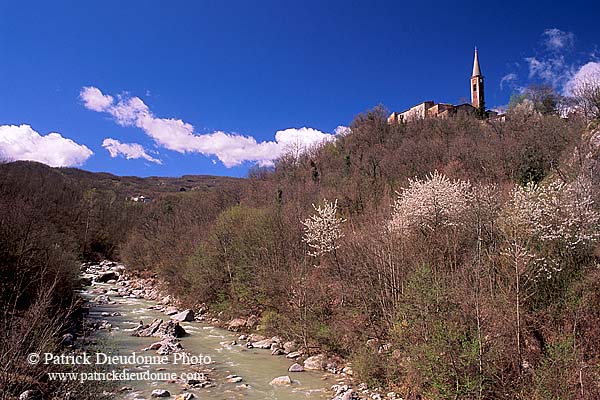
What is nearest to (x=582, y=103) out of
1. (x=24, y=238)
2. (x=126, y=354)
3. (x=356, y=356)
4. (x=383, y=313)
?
(x=383, y=313)

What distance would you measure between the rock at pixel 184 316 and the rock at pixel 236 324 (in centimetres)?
316

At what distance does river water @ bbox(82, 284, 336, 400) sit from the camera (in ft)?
43.8

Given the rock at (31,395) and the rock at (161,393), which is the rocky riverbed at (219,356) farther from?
the rock at (31,395)

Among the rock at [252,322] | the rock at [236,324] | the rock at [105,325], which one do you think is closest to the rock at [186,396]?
the rock at [252,322]

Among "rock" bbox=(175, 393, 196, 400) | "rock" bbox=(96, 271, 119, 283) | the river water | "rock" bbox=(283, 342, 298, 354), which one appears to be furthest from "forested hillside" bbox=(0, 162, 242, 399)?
A: "rock" bbox=(283, 342, 298, 354)

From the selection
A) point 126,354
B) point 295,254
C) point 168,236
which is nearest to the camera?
point 126,354

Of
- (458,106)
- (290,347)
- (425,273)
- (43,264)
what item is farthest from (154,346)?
(458,106)

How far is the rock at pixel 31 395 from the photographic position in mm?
7625

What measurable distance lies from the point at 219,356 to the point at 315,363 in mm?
4302

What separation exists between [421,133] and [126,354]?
42.2 meters

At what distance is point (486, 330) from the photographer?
39.9ft

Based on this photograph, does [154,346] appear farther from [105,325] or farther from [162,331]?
[105,325]

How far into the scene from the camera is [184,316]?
26.1 metres

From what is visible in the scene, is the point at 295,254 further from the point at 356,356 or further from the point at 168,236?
the point at 168,236
